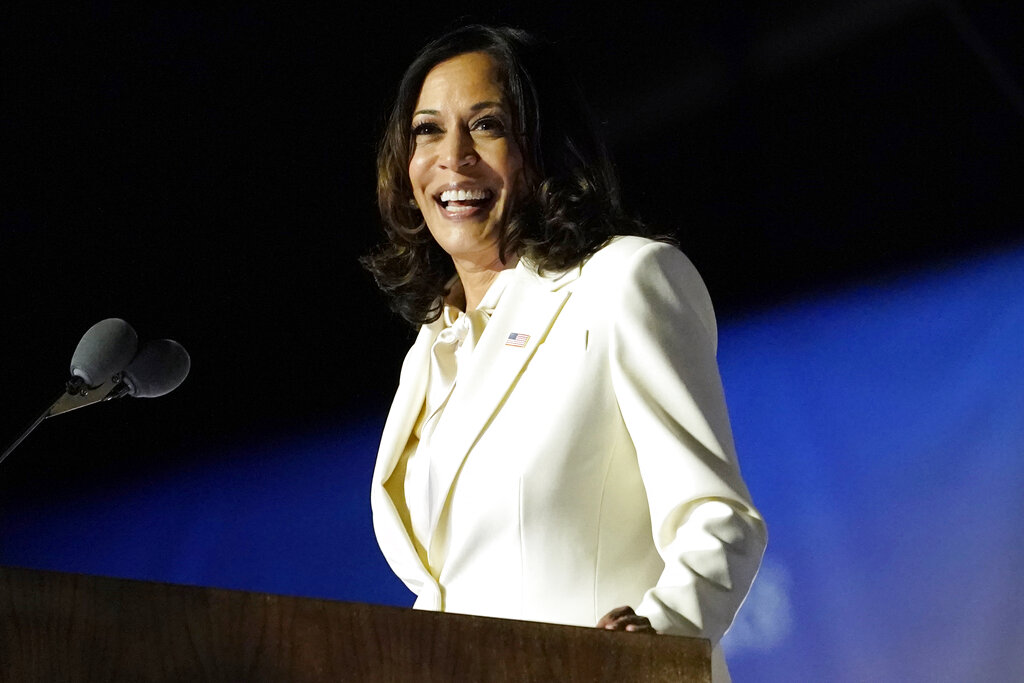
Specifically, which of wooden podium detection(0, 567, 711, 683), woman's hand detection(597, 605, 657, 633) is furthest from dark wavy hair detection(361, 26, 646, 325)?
wooden podium detection(0, 567, 711, 683)

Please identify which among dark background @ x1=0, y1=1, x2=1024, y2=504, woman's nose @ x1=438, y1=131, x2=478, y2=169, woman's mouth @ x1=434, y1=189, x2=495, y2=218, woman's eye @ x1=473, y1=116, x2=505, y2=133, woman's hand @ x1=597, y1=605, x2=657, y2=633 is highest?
dark background @ x1=0, y1=1, x2=1024, y2=504

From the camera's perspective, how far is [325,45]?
337 centimetres

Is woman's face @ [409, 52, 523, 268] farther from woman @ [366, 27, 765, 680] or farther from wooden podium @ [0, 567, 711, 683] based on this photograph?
wooden podium @ [0, 567, 711, 683]

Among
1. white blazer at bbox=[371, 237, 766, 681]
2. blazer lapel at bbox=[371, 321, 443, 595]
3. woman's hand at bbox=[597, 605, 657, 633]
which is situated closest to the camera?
woman's hand at bbox=[597, 605, 657, 633]

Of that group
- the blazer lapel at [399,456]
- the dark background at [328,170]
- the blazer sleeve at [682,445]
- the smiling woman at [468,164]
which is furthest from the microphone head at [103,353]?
the dark background at [328,170]

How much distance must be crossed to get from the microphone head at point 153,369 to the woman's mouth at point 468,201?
437mm

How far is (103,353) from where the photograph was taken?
4.98 ft

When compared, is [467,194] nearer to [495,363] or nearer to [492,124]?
[492,124]

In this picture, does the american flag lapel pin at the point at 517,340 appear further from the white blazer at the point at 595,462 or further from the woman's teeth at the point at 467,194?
the woman's teeth at the point at 467,194

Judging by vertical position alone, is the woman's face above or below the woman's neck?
above

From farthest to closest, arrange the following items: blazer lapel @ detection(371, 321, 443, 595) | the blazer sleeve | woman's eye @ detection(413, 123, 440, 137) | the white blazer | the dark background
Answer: the dark background → woman's eye @ detection(413, 123, 440, 137) → blazer lapel @ detection(371, 321, 443, 595) → the white blazer → the blazer sleeve

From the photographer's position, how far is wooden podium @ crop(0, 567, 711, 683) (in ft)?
2.90

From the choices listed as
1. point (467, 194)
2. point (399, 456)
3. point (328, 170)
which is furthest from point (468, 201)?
point (328, 170)

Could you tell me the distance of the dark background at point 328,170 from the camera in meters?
2.89
